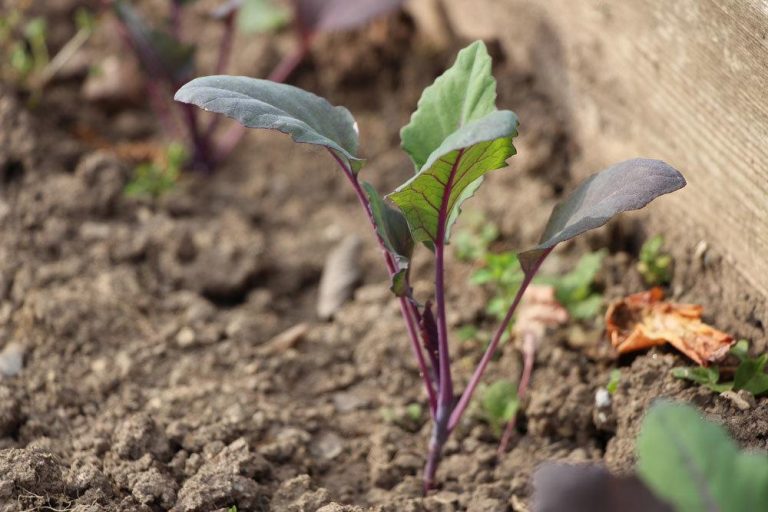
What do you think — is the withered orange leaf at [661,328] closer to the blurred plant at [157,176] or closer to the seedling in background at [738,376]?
the seedling in background at [738,376]

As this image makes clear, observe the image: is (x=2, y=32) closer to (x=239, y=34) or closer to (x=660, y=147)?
(x=239, y=34)

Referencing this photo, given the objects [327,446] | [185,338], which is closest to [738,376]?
[327,446]

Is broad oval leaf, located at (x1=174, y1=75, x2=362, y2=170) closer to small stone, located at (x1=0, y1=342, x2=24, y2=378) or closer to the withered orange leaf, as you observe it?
the withered orange leaf

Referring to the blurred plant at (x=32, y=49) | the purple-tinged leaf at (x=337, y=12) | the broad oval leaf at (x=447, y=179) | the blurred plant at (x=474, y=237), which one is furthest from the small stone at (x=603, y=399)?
the blurred plant at (x=32, y=49)

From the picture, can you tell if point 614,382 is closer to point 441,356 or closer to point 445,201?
point 441,356

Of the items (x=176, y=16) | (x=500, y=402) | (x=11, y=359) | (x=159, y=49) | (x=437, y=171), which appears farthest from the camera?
(x=176, y=16)

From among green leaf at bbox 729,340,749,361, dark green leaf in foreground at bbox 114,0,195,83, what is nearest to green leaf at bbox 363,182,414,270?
green leaf at bbox 729,340,749,361

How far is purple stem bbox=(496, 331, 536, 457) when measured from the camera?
1.91 m

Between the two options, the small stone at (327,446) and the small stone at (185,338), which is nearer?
the small stone at (327,446)

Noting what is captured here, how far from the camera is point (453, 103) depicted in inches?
61.7

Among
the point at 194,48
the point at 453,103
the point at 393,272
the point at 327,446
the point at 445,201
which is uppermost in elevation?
the point at 194,48

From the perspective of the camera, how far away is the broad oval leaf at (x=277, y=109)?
142 cm

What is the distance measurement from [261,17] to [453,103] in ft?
5.73

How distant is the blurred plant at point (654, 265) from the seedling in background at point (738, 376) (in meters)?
0.36
